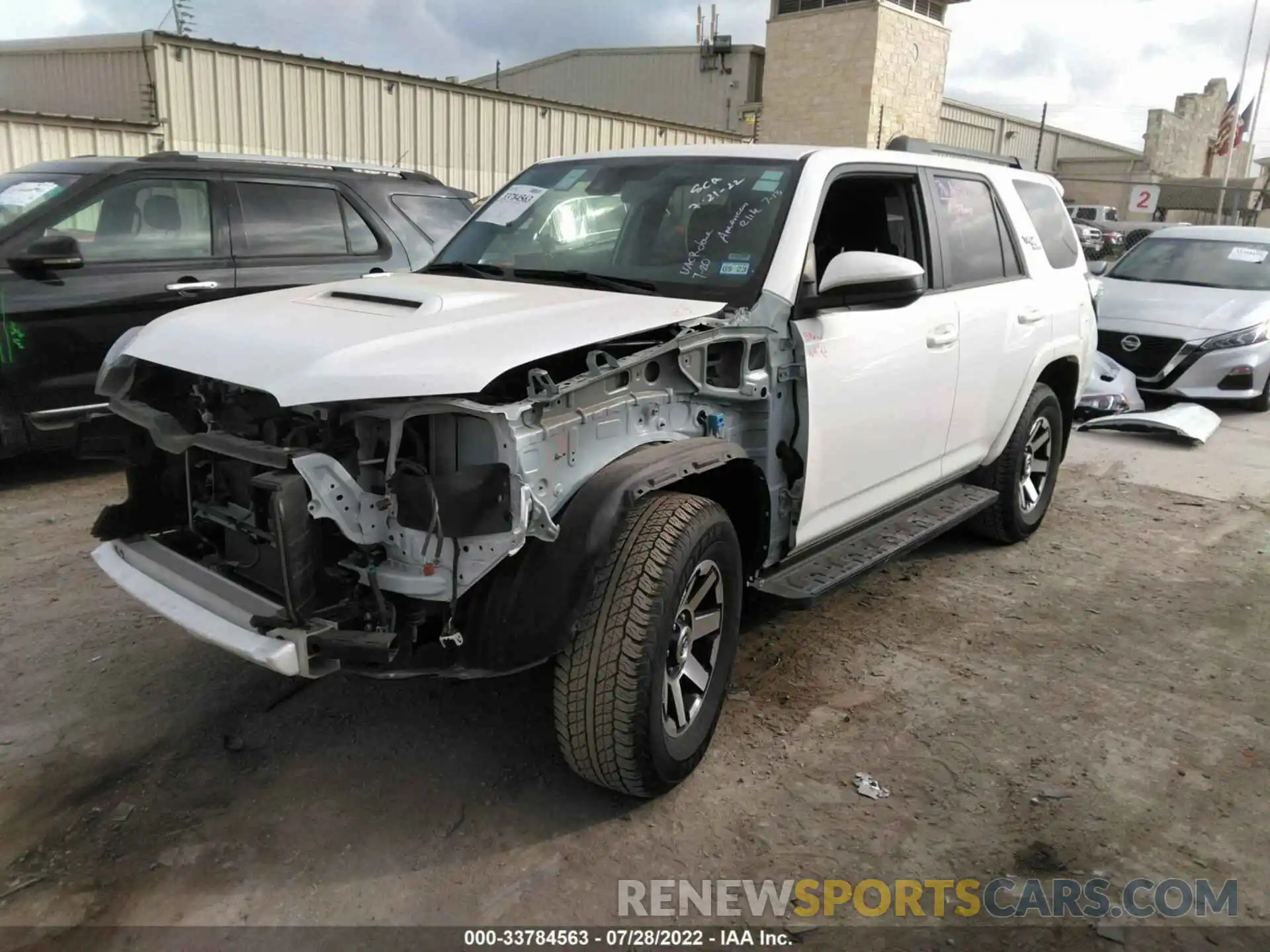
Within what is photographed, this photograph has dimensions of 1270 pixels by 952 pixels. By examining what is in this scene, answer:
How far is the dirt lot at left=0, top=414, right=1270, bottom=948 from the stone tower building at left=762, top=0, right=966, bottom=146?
2624 centimetres

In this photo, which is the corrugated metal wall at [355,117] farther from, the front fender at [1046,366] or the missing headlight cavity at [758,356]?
the missing headlight cavity at [758,356]

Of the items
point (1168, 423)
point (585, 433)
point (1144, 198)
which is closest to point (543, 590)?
point (585, 433)

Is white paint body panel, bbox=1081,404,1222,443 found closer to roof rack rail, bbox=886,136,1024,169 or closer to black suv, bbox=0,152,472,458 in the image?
roof rack rail, bbox=886,136,1024,169

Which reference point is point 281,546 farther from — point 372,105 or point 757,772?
point 372,105

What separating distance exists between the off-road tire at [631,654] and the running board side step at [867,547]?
672mm

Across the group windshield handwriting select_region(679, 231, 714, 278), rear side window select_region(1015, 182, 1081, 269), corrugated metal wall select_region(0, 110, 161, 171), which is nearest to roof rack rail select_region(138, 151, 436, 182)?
windshield handwriting select_region(679, 231, 714, 278)

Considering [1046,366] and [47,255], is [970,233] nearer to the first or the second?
[1046,366]

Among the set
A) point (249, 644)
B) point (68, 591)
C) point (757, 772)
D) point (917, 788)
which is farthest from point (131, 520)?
point (917, 788)

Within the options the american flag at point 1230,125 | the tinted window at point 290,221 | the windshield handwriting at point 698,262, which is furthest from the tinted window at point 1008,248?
the american flag at point 1230,125

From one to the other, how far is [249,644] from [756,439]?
1.71 metres

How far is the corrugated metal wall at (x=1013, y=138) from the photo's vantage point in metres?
34.8

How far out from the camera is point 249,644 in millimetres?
2506

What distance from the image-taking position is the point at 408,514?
2.54m

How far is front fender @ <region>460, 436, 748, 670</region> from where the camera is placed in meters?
2.54
